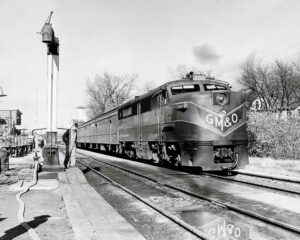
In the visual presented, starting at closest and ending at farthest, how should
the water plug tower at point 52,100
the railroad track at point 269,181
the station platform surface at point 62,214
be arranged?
the station platform surface at point 62,214 → the railroad track at point 269,181 → the water plug tower at point 52,100

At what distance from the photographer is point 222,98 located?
45.1ft

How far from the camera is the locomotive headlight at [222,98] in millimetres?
13695

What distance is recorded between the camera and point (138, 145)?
20281 mm

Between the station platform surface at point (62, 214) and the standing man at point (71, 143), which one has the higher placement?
the standing man at point (71, 143)

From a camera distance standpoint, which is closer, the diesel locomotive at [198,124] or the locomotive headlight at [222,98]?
the diesel locomotive at [198,124]

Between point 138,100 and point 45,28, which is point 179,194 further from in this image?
point 138,100

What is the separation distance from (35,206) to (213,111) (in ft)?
24.5

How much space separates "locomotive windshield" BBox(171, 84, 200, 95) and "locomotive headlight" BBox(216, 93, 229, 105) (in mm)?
1449

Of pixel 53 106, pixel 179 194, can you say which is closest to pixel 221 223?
pixel 179 194

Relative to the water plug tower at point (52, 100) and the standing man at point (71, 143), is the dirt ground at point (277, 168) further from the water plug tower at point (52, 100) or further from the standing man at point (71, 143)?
the water plug tower at point (52, 100)

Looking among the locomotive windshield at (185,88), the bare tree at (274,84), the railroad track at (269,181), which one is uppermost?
the bare tree at (274,84)

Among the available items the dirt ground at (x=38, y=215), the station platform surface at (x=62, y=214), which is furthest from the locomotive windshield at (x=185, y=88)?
the dirt ground at (x=38, y=215)

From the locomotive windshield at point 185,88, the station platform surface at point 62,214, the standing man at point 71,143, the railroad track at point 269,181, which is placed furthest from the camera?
the standing man at point 71,143

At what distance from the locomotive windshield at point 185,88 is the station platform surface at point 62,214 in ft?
18.6
